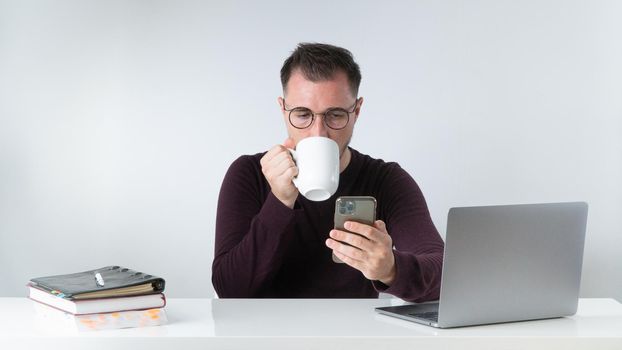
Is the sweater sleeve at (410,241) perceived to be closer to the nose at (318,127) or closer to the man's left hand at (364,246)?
the man's left hand at (364,246)

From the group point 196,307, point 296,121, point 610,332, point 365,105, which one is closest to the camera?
point 610,332

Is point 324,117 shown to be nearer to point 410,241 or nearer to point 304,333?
point 410,241

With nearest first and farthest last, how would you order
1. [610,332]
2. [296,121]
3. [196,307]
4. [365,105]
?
[610,332]
[196,307]
[296,121]
[365,105]

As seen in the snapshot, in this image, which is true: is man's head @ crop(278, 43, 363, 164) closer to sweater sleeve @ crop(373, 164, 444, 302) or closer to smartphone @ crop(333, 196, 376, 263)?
sweater sleeve @ crop(373, 164, 444, 302)

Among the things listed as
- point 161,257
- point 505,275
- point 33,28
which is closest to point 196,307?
point 505,275

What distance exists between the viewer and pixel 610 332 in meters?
1.40

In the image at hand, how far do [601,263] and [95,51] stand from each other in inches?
90.8

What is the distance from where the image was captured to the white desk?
1302 millimetres

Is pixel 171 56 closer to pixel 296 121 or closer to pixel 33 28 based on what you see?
pixel 33 28

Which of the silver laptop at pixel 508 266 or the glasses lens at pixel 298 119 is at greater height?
the glasses lens at pixel 298 119

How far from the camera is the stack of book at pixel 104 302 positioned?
1361mm

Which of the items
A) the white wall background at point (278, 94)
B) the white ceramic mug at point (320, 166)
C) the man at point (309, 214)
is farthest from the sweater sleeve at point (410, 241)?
the white wall background at point (278, 94)

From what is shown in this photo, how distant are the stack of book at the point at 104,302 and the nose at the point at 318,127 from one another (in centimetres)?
66

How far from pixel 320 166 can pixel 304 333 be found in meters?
0.35
